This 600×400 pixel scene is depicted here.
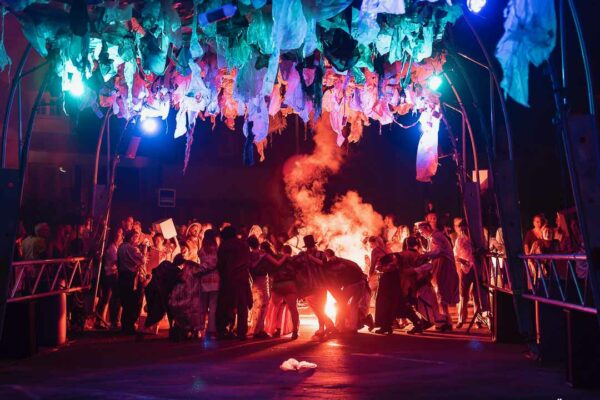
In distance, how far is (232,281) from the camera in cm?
1211

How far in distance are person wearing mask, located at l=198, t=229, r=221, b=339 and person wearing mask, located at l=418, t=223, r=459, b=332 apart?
161 inches

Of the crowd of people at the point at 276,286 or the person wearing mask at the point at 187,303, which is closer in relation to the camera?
the person wearing mask at the point at 187,303

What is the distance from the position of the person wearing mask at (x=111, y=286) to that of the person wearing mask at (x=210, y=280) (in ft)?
7.53

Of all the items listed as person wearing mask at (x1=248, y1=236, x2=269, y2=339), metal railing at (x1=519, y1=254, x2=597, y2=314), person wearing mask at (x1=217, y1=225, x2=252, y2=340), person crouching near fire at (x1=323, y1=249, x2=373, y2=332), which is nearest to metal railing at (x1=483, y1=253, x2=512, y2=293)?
metal railing at (x1=519, y1=254, x2=597, y2=314)

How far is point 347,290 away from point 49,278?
213 inches

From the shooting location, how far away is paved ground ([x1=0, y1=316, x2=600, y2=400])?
23.3 ft

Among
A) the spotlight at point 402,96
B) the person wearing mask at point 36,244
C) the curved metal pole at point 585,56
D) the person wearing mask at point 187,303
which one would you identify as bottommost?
the person wearing mask at point 187,303

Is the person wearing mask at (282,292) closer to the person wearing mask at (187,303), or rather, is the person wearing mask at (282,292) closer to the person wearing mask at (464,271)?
the person wearing mask at (187,303)

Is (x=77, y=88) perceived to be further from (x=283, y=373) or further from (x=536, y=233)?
(x=536, y=233)

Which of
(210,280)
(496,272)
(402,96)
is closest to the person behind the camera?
(496,272)

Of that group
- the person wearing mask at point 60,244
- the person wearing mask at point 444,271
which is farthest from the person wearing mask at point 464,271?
the person wearing mask at point 60,244

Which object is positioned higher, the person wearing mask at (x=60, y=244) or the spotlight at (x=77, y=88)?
the spotlight at (x=77, y=88)

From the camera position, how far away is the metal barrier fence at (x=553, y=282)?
7219mm

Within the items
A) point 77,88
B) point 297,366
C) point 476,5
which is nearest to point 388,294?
point 297,366
